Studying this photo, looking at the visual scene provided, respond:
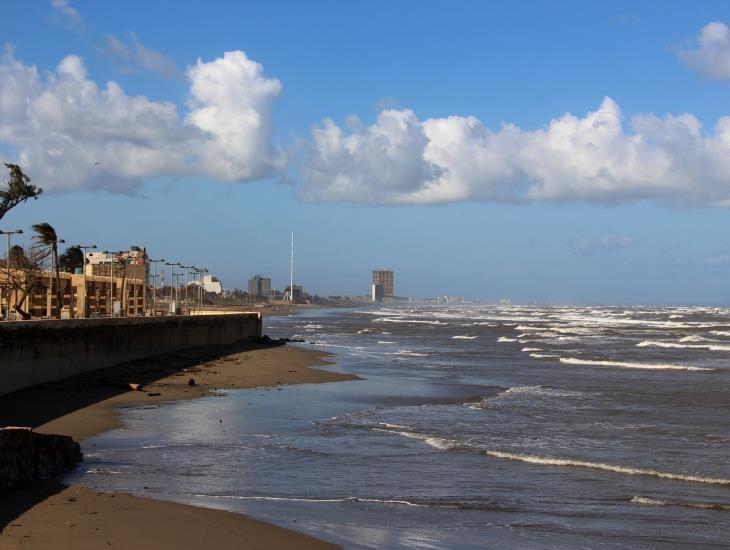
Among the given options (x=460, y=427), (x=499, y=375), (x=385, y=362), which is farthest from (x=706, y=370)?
(x=460, y=427)

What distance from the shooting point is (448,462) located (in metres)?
12.6

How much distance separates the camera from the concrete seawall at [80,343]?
17.9 metres

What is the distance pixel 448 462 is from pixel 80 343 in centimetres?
1333

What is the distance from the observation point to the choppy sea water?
9102 millimetres

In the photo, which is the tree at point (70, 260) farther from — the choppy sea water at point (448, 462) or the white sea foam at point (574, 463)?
the white sea foam at point (574, 463)

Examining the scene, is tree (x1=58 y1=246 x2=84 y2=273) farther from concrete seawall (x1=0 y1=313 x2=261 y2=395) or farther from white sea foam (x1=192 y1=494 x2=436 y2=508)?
white sea foam (x1=192 y1=494 x2=436 y2=508)

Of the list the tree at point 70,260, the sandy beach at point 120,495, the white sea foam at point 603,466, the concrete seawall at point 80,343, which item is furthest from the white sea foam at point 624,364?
the tree at point 70,260

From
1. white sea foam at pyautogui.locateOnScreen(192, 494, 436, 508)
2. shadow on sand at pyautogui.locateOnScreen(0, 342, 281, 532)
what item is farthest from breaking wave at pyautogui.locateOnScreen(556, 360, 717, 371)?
white sea foam at pyautogui.locateOnScreen(192, 494, 436, 508)

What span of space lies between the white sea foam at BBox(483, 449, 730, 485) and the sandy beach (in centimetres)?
A: 546

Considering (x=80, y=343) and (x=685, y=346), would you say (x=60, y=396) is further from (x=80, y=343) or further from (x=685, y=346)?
(x=685, y=346)

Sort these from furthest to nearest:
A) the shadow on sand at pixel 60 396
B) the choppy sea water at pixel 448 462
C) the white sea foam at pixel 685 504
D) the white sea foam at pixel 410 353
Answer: the white sea foam at pixel 410 353 < the white sea foam at pixel 685 504 < the shadow on sand at pixel 60 396 < the choppy sea water at pixel 448 462

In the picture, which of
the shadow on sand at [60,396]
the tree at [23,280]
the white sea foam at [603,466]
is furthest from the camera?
the tree at [23,280]

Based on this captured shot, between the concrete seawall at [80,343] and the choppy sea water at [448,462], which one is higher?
the concrete seawall at [80,343]

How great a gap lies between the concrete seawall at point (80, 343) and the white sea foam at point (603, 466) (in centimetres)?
1023
